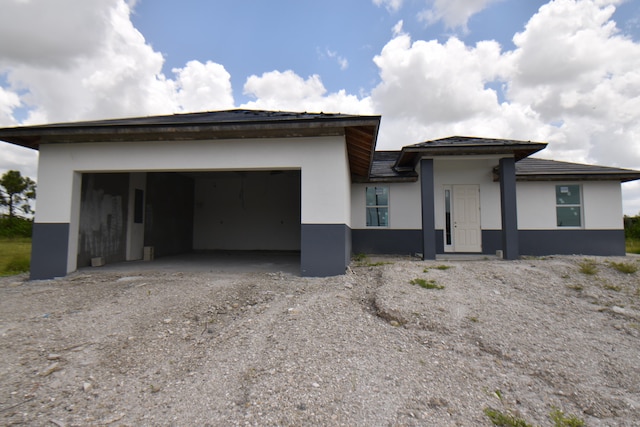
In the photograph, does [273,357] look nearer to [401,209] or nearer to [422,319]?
[422,319]

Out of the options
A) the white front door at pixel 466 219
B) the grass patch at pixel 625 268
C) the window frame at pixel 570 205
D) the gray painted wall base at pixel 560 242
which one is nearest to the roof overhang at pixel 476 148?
the white front door at pixel 466 219

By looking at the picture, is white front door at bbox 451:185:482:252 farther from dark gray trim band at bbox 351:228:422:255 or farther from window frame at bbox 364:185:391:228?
window frame at bbox 364:185:391:228

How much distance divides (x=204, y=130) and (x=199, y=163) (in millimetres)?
775

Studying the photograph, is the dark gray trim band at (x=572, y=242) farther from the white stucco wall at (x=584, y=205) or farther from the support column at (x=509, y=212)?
the support column at (x=509, y=212)

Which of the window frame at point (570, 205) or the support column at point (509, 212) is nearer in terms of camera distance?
the support column at point (509, 212)

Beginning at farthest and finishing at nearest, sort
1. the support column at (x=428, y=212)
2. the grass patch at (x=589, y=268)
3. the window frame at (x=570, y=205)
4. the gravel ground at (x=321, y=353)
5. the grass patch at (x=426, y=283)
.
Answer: the window frame at (x=570, y=205), the support column at (x=428, y=212), the grass patch at (x=589, y=268), the grass patch at (x=426, y=283), the gravel ground at (x=321, y=353)

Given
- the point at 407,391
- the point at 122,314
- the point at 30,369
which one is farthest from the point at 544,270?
the point at 30,369

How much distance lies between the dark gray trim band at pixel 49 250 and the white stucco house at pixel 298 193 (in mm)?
22

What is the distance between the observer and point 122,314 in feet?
15.3

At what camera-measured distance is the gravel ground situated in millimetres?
2695

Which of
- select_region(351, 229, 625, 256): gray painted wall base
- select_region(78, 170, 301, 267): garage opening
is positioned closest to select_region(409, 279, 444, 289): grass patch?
select_region(351, 229, 625, 256): gray painted wall base

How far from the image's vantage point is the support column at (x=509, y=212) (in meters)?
8.72

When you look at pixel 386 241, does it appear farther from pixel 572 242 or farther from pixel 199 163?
pixel 199 163

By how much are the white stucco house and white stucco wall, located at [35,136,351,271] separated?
22 millimetres
